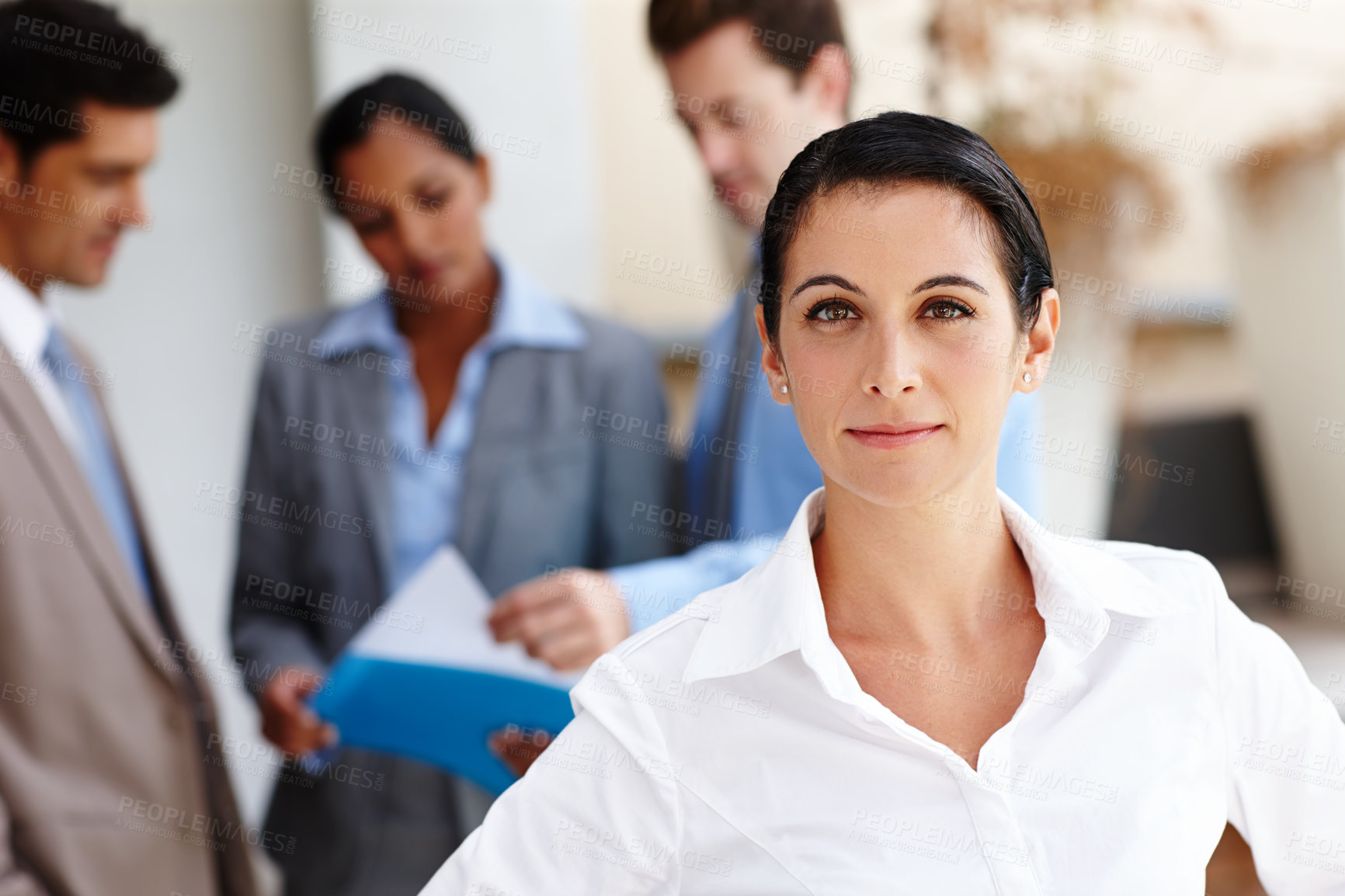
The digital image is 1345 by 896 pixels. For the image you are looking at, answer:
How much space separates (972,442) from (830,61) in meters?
1.01

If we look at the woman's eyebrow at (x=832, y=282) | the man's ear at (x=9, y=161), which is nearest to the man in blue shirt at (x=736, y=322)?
the woman's eyebrow at (x=832, y=282)

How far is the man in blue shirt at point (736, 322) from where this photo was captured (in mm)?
1616

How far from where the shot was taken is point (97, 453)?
2.11 m

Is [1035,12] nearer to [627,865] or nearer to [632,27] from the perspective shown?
[632,27]

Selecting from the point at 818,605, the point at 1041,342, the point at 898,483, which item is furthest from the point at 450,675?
the point at 1041,342

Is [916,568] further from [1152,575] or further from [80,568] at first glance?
[80,568]

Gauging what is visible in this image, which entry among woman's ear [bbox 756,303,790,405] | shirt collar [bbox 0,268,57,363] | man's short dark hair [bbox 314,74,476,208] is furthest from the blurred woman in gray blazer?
woman's ear [bbox 756,303,790,405]

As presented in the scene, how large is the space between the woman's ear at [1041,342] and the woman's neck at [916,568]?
11 centimetres

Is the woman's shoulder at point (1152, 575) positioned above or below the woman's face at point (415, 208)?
below

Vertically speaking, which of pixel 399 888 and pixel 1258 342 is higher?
pixel 1258 342

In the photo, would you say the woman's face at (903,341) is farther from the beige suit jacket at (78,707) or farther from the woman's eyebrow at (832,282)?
the beige suit jacket at (78,707)

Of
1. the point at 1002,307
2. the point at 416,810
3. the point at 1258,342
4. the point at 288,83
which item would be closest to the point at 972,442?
the point at 1002,307

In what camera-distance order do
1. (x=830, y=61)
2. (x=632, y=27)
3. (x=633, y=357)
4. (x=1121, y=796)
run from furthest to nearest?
(x=632, y=27)
(x=633, y=357)
(x=830, y=61)
(x=1121, y=796)

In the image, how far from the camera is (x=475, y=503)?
2199mm
